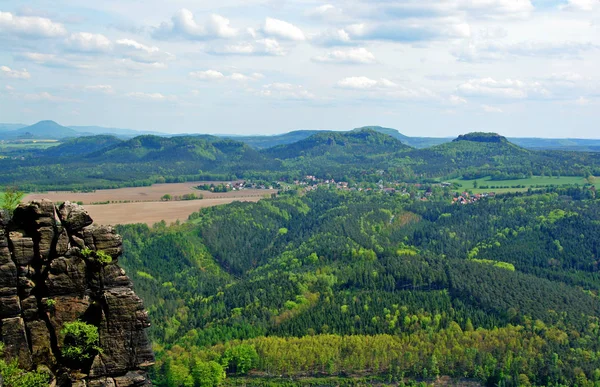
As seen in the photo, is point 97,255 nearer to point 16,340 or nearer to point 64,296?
point 64,296

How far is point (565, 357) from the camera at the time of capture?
134 metres

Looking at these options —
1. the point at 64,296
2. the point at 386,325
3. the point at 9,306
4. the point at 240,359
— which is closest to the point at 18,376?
the point at 9,306

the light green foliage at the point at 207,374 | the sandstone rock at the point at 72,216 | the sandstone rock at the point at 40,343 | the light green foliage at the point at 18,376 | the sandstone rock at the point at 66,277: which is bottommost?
the light green foliage at the point at 207,374

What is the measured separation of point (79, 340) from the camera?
133 ft

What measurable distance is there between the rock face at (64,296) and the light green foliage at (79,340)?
485 millimetres

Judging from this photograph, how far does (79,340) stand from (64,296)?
3.30m

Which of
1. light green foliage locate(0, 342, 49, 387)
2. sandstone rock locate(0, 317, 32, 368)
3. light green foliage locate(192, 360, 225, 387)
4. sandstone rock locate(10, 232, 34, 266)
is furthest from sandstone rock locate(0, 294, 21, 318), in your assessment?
light green foliage locate(192, 360, 225, 387)

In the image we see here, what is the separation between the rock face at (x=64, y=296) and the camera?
131ft

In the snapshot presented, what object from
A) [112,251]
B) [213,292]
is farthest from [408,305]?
[112,251]

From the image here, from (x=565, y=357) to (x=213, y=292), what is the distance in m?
107

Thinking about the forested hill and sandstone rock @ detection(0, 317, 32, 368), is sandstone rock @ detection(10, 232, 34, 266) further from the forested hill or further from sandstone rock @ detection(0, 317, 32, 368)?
the forested hill

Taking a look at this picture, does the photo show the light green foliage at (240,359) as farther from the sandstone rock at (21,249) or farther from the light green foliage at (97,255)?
the sandstone rock at (21,249)

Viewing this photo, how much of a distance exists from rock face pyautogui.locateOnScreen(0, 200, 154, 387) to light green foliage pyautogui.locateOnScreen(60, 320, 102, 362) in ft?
1.59

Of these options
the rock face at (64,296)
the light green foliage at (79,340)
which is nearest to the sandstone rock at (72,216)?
the rock face at (64,296)
